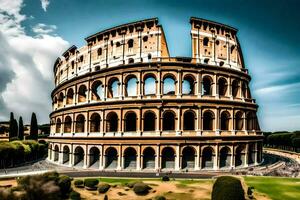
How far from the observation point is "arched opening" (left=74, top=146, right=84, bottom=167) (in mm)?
39188

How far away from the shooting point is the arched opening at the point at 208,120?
1427 inches

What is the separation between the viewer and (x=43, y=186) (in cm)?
1653

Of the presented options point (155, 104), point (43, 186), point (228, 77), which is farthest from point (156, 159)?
point (43, 186)

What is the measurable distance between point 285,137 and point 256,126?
30.9 metres

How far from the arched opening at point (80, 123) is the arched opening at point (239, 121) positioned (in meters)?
25.4

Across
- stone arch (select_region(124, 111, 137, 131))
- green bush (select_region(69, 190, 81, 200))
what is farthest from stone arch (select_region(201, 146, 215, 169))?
green bush (select_region(69, 190, 81, 200))

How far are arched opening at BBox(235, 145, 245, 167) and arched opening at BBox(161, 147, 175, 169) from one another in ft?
33.0

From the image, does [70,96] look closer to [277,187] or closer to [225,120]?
[225,120]

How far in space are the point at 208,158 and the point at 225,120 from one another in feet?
22.2

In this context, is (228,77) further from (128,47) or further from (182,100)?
(128,47)

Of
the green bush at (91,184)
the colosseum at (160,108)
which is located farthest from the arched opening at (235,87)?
the green bush at (91,184)

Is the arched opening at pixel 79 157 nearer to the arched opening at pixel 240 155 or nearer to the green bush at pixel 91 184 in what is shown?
the green bush at pixel 91 184

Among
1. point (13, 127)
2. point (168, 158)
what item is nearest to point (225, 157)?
point (168, 158)

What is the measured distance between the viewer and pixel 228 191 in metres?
17.9
